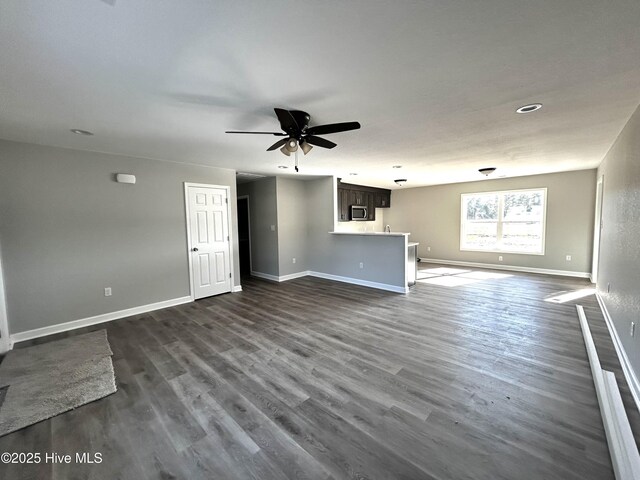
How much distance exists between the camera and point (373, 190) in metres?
8.23

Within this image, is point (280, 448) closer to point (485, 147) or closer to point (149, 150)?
point (149, 150)

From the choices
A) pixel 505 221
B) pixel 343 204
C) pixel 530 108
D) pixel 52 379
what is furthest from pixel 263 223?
pixel 505 221

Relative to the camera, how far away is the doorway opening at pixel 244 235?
6.89m

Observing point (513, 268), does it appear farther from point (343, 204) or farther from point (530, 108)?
point (530, 108)

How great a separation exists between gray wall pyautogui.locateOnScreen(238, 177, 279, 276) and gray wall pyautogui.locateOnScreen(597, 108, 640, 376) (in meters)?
5.26

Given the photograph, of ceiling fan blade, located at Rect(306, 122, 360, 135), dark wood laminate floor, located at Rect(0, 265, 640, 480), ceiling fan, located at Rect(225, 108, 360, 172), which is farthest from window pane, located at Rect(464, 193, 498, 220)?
ceiling fan blade, located at Rect(306, 122, 360, 135)

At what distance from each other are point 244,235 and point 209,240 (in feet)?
7.65

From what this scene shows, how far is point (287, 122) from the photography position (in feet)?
7.57

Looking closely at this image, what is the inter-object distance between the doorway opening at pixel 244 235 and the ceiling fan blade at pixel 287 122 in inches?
179

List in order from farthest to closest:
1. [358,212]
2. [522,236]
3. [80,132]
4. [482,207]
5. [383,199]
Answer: [383,199], [358,212], [482,207], [522,236], [80,132]

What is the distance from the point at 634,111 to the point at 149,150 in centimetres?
536

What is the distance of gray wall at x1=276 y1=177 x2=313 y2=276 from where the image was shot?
6.08 m

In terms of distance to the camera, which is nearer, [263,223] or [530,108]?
[530,108]

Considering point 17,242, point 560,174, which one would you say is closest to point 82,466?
point 17,242
